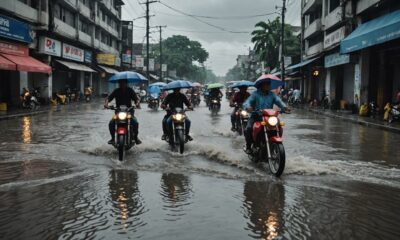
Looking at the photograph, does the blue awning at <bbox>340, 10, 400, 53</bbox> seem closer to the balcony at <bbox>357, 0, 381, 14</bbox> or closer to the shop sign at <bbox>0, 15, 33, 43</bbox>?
the balcony at <bbox>357, 0, 381, 14</bbox>

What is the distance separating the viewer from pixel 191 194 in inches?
236

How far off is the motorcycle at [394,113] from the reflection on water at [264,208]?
1386cm

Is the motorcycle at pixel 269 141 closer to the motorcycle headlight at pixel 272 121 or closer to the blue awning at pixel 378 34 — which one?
the motorcycle headlight at pixel 272 121

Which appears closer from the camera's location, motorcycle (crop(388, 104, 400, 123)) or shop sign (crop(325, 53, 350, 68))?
motorcycle (crop(388, 104, 400, 123))

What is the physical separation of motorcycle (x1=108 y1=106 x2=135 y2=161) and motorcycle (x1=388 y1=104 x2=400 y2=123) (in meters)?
13.0

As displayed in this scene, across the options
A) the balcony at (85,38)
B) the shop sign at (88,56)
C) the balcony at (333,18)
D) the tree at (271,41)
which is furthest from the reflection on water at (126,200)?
the tree at (271,41)

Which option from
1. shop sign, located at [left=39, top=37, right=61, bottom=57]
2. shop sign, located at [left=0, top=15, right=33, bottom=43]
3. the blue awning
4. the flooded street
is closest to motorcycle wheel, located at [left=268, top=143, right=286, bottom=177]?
the flooded street

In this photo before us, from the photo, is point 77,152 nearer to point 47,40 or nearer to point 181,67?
point 47,40

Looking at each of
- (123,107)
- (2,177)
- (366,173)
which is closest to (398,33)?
(366,173)

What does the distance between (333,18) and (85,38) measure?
23.0m

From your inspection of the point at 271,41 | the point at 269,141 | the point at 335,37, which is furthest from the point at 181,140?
the point at 271,41

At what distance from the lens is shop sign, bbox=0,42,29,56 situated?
2406 cm

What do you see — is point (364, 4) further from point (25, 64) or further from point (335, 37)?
point (25, 64)

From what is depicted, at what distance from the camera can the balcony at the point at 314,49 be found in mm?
36641
